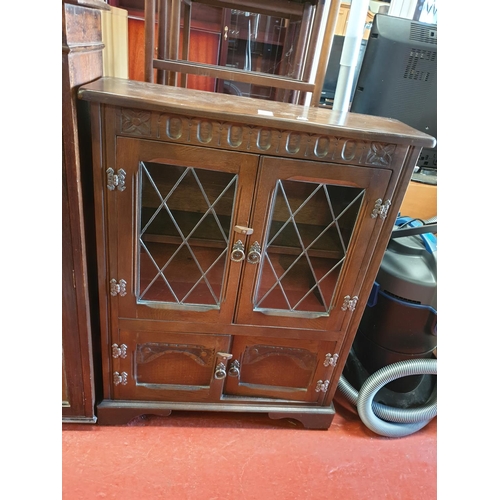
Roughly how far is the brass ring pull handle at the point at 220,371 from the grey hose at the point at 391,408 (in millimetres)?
503

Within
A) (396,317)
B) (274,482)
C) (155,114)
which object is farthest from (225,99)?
(274,482)

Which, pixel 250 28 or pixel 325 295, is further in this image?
pixel 250 28

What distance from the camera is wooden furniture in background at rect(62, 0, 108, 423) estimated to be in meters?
0.80

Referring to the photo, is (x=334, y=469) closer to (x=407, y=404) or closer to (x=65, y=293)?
(x=407, y=404)

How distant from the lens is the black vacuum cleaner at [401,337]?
1279 mm

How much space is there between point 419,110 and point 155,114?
950mm

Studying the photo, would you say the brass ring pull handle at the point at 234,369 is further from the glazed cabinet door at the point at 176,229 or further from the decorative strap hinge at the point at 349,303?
the decorative strap hinge at the point at 349,303

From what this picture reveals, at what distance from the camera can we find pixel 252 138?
0.88 meters

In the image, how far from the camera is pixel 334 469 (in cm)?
123

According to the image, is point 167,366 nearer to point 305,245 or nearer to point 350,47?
point 305,245

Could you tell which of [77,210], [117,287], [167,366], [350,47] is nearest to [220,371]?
[167,366]

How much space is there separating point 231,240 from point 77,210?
390 millimetres

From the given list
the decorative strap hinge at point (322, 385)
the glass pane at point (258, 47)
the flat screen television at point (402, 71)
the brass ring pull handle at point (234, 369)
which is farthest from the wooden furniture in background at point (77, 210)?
the flat screen television at point (402, 71)

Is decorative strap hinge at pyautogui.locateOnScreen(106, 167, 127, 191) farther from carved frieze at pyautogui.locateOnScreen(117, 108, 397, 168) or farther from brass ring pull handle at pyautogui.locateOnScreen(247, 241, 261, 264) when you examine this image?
brass ring pull handle at pyautogui.locateOnScreen(247, 241, 261, 264)
